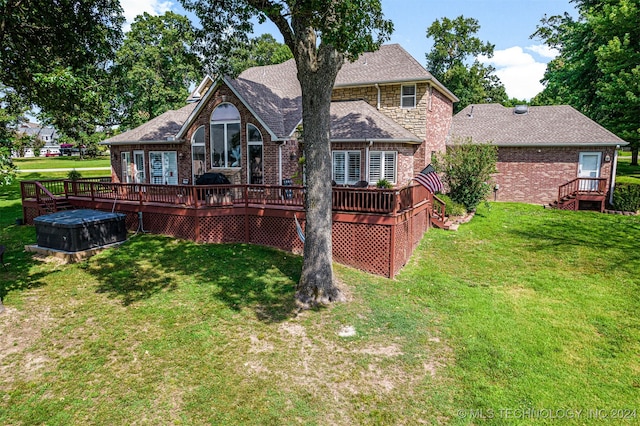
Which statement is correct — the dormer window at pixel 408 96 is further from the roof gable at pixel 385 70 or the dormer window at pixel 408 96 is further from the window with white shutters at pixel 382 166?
the window with white shutters at pixel 382 166

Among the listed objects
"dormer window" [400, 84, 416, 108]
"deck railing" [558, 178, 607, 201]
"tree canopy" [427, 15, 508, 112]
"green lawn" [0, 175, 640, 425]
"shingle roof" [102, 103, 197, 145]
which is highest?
"tree canopy" [427, 15, 508, 112]

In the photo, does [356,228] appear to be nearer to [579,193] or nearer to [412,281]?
[412,281]

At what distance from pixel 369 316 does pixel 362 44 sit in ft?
19.5

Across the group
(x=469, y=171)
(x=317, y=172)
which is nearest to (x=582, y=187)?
(x=469, y=171)

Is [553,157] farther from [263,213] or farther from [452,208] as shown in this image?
[263,213]

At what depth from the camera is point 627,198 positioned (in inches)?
802

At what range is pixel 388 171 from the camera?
17.8m

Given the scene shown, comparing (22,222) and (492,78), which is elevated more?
(492,78)

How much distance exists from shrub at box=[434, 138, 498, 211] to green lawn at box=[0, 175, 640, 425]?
6393 mm

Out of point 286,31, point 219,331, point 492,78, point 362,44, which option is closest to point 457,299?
point 219,331

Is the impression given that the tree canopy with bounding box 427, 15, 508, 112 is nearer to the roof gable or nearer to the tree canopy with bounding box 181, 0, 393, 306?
the roof gable

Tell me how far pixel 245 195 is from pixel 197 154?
22.0 ft

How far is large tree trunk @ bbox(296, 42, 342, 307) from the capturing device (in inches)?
356

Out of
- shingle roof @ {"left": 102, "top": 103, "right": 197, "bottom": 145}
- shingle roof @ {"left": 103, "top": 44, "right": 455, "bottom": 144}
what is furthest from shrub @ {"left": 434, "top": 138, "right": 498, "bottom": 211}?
shingle roof @ {"left": 102, "top": 103, "right": 197, "bottom": 145}
